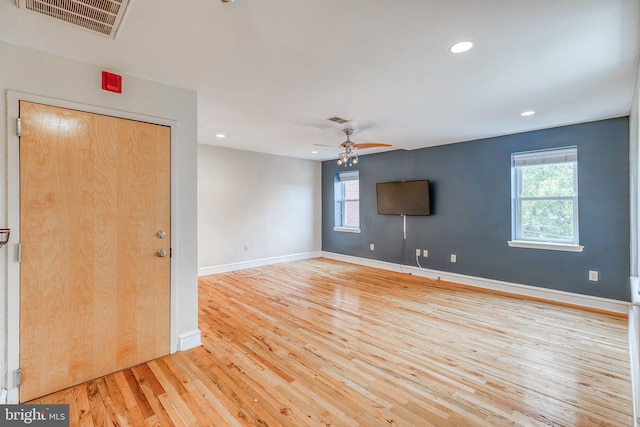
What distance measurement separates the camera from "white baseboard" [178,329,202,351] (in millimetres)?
2598

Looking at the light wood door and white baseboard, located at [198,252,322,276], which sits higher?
the light wood door

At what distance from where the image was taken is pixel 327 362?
243cm

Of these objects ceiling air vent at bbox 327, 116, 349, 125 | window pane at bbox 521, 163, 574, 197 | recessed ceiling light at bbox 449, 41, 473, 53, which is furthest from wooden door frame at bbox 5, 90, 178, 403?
window pane at bbox 521, 163, 574, 197

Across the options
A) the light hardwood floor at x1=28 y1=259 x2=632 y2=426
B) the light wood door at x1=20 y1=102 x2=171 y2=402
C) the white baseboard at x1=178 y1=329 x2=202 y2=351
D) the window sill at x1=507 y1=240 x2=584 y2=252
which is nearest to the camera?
the light hardwood floor at x1=28 y1=259 x2=632 y2=426

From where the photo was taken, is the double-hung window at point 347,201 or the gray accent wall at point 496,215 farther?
the double-hung window at point 347,201

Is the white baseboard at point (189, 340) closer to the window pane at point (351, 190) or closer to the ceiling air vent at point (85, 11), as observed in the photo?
the ceiling air vent at point (85, 11)

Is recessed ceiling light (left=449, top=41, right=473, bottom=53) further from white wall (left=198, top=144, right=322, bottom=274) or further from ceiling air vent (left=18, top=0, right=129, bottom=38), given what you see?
white wall (left=198, top=144, right=322, bottom=274)

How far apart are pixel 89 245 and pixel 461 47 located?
10.0ft

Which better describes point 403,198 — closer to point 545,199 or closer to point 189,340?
point 545,199

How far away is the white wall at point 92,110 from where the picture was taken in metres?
1.86

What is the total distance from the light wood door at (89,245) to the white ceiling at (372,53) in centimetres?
58

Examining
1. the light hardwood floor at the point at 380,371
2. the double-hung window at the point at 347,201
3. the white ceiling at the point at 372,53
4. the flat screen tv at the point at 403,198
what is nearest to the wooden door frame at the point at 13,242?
the light hardwood floor at the point at 380,371

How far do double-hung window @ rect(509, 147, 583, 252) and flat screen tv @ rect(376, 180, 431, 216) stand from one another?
1394 millimetres

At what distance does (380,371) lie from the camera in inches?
90.8
